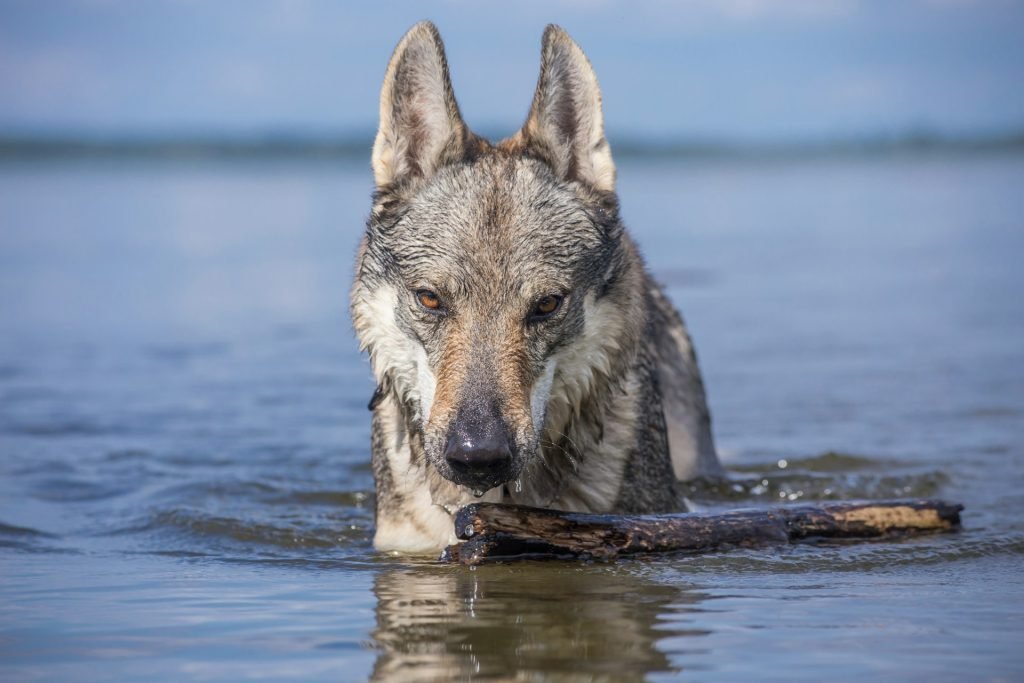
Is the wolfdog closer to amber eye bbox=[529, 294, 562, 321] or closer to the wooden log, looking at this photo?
amber eye bbox=[529, 294, 562, 321]

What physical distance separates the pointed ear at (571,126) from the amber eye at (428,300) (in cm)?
103

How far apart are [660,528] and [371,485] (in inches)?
150

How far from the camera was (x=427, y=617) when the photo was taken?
5816 mm

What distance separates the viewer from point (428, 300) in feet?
20.1

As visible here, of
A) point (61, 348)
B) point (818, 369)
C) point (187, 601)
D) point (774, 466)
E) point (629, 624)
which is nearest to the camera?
point (629, 624)

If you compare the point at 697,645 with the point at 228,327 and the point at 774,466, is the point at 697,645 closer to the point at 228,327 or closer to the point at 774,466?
the point at 774,466

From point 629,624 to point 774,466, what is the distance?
5124mm

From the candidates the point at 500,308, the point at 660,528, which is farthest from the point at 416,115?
the point at 660,528

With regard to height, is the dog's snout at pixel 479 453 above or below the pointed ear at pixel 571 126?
below

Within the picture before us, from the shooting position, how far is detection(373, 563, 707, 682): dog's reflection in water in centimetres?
504

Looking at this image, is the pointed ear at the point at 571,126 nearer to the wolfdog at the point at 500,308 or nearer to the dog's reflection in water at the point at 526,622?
the wolfdog at the point at 500,308

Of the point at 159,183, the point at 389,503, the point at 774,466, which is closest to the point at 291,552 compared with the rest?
the point at 389,503

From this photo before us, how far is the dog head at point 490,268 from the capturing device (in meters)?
5.80

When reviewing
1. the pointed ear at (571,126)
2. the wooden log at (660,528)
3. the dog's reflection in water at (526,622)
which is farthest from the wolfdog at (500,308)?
the dog's reflection in water at (526,622)
